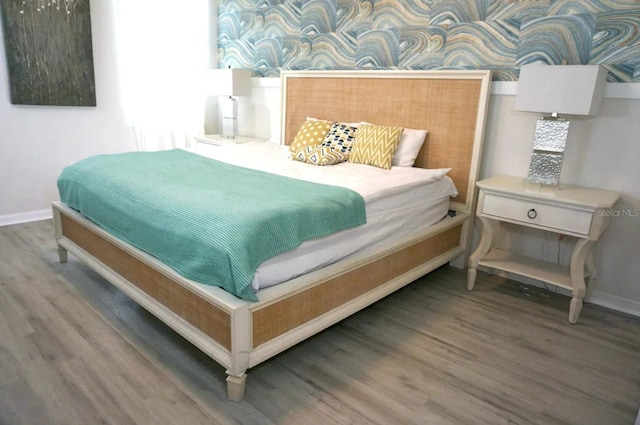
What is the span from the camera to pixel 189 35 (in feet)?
14.6

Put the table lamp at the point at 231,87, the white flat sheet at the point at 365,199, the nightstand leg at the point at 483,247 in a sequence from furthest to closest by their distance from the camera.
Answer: the table lamp at the point at 231,87
the nightstand leg at the point at 483,247
the white flat sheet at the point at 365,199

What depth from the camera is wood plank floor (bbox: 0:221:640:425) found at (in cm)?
169

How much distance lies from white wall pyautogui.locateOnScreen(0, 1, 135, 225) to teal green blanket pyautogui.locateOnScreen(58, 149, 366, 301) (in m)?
1.36

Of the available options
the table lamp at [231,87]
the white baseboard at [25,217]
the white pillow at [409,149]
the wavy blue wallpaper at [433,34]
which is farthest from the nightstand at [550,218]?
the white baseboard at [25,217]

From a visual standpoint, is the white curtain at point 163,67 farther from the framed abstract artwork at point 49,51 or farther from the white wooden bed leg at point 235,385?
the white wooden bed leg at point 235,385

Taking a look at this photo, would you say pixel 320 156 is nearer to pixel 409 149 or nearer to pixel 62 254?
pixel 409 149

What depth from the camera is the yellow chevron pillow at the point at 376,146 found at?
2.99 meters

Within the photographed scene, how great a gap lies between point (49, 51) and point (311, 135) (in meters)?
2.30

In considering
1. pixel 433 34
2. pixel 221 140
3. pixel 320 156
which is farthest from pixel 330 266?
pixel 221 140

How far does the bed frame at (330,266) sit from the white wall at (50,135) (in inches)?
45.6

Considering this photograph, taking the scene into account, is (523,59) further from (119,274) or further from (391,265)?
(119,274)

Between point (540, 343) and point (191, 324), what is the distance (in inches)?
67.9

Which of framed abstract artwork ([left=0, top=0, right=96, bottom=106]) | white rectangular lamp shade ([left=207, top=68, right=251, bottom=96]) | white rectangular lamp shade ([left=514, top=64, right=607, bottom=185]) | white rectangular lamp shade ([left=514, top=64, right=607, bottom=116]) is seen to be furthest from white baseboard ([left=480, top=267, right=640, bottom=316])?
framed abstract artwork ([left=0, top=0, right=96, bottom=106])

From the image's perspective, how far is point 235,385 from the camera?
5.62ft
